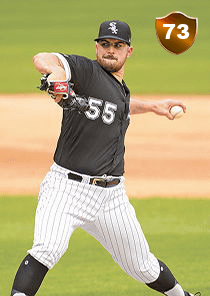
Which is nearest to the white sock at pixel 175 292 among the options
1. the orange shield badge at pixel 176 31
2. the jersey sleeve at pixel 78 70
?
the jersey sleeve at pixel 78 70

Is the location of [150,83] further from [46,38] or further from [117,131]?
[117,131]

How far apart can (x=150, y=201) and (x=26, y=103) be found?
7157mm

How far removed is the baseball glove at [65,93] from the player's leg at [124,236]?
0.88m

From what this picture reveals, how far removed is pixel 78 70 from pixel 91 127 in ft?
1.25

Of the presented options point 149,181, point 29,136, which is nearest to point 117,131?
point 149,181

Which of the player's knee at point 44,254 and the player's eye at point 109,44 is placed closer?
the player's knee at point 44,254

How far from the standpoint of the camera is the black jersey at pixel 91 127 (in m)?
6.66

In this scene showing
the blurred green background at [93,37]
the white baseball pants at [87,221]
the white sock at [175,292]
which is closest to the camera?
the white baseball pants at [87,221]

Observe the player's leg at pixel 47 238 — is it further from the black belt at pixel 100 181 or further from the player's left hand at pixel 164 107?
the player's left hand at pixel 164 107

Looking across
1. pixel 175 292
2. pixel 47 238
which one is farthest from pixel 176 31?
pixel 47 238

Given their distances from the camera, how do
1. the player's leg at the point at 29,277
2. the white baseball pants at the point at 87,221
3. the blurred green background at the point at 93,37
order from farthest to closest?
1. the blurred green background at the point at 93,37
2. the white baseball pants at the point at 87,221
3. the player's leg at the point at 29,277

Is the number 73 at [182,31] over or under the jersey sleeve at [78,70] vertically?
under

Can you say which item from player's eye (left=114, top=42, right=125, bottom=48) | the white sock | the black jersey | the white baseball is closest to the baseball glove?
the black jersey

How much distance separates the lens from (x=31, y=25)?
26344 mm
